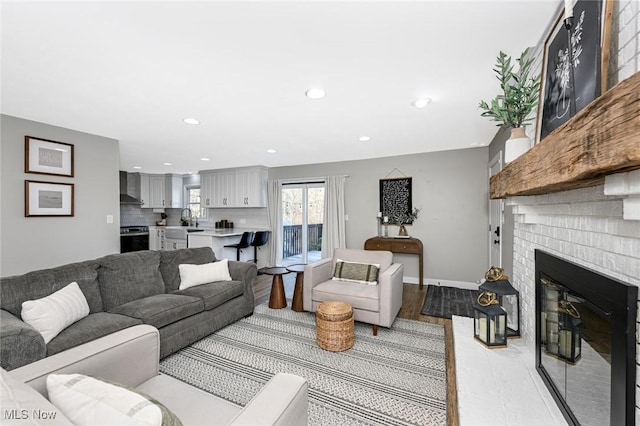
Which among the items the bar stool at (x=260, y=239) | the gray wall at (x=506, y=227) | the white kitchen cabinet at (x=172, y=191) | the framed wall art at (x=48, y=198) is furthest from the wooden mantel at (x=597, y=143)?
the white kitchen cabinet at (x=172, y=191)

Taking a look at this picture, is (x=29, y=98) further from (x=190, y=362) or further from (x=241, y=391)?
(x=241, y=391)

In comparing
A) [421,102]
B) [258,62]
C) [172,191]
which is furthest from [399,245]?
[172,191]

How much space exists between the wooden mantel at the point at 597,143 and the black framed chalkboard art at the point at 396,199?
12.7ft

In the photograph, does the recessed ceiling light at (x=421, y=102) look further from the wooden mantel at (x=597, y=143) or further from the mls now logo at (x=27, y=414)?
the mls now logo at (x=27, y=414)

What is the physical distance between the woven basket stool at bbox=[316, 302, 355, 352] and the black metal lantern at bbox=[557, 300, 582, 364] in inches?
60.2

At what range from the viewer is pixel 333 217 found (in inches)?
218

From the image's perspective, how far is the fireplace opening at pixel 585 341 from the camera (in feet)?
2.88

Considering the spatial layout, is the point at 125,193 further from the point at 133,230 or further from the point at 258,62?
the point at 258,62

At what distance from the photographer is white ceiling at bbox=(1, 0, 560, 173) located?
1.42 m

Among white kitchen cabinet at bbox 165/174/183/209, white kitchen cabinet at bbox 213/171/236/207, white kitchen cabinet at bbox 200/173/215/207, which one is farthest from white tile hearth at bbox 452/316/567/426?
white kitchen cabinet at bbox 165/174/183/209

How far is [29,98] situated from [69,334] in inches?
83.9

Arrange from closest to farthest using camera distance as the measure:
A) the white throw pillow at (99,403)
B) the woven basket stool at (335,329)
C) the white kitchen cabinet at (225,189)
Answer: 1. the white throw pillow at (99,403)
2. the woven basket stool at (335,329)
3. the white kitchen cabinet at (225,189)

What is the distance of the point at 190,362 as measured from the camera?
2.33 metres

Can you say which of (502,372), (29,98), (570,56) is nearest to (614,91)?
(570,56)
